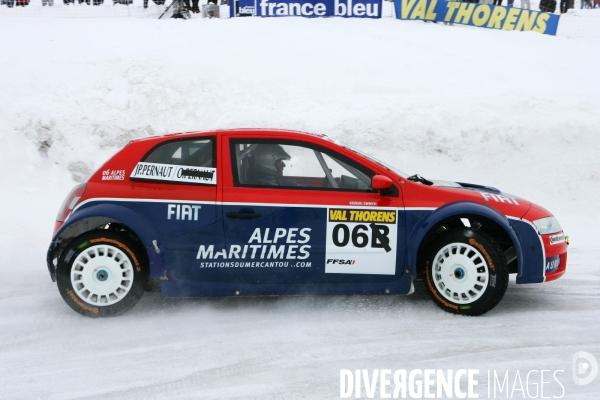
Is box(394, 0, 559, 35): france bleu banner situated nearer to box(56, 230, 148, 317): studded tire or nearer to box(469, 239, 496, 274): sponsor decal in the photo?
box(469, 239, 496, 274): sponsor decal

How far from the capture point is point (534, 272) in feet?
17.4

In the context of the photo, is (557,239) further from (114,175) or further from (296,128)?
(296,128)

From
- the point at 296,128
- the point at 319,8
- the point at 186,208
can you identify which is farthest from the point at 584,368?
the point at 319,8

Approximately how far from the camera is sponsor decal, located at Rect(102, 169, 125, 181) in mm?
5453

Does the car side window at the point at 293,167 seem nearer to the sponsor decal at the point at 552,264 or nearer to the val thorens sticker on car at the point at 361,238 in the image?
the val thorens sticker on car at the point at 361,238

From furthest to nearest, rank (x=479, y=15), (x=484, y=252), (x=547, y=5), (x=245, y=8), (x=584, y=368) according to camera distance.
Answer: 1. (x=547, y=5)
2. (x=479, y=15)
3. (x=245, y=8)
4. (x=484, y=252)
5. (x=584, y=368)

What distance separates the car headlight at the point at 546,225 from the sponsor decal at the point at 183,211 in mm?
2765

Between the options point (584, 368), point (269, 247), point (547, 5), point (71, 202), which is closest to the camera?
point (584, 368)

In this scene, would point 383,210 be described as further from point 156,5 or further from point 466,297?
point 156,5

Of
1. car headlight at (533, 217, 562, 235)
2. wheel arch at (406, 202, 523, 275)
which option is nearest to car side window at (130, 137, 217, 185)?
wheel arch at (406, 202, 523, 275)

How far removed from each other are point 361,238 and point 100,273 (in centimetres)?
213

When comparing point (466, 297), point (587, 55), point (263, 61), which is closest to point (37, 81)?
point (263, 61)

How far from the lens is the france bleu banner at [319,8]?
17922 mm

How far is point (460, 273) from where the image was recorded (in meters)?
5.23
